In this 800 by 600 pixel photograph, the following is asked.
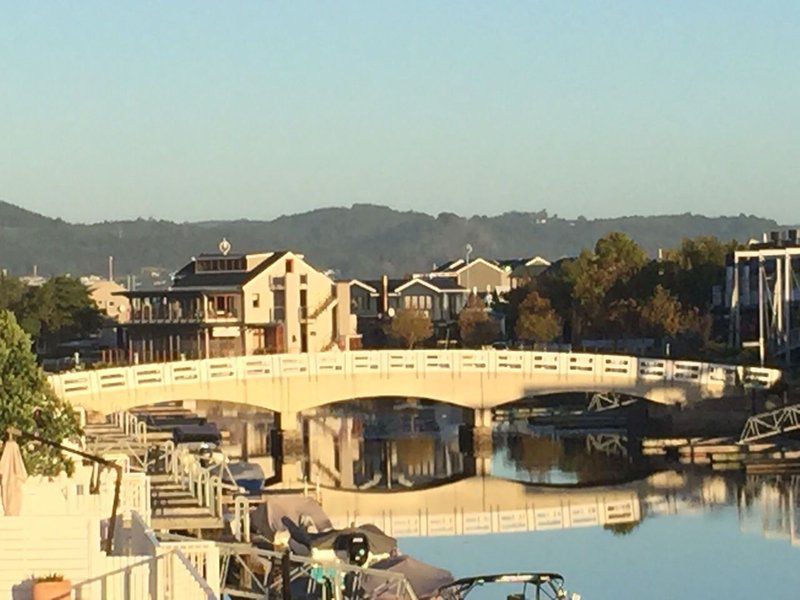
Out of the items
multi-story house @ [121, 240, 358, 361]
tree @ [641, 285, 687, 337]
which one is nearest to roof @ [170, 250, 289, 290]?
multi-story house @ [121, 240, 358, 361]

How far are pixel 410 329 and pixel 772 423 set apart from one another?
72884mm

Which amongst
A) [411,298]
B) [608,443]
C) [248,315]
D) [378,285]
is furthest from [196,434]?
[411,298]

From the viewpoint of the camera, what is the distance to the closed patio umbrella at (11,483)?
2359 centimetres

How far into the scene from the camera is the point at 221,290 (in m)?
126

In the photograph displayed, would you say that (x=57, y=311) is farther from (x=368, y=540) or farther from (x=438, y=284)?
(x=368, y=540)

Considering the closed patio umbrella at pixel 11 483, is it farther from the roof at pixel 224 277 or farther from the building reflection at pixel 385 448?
the roof at pixel 224 277

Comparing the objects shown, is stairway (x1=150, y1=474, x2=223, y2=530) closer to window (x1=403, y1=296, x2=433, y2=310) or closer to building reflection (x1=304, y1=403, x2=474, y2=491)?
building reflection (x1=304, y1=403, x2=474, y2=491)

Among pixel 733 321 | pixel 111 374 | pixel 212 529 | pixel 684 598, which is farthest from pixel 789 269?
pixel 212 529

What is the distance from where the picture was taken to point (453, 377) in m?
77.5

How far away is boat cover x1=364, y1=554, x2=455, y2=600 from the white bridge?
3764 cm

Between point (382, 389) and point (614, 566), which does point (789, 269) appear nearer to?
point (382, 389)

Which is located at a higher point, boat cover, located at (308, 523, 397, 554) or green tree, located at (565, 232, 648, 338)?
green tree, located at (565, 232, 648, 338)

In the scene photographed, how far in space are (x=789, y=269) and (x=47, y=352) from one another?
63605 mm

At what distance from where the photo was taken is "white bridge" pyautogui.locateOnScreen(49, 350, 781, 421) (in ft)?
248
